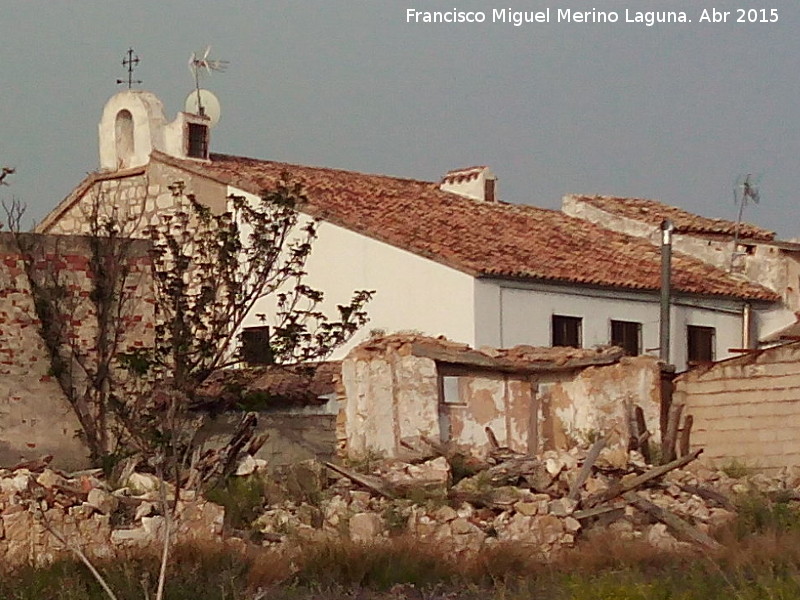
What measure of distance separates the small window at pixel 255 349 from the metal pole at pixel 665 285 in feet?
24.7

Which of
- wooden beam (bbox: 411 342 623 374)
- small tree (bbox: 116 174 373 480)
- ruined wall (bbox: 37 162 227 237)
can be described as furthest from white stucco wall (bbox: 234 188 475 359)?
wooden beam (bbox: 411 342 623 374)

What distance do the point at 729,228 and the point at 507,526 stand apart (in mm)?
16511

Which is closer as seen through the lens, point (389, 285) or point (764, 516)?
point (764, 516)

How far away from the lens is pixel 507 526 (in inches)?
831

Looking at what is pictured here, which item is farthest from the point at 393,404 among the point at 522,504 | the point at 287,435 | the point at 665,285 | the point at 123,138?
the point at 123,138

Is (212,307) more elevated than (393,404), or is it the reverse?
(212,307)

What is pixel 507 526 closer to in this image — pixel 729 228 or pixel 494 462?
pixel 494 462

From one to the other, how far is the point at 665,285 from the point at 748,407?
5.43 meters

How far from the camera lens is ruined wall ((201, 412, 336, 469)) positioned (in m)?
23.9

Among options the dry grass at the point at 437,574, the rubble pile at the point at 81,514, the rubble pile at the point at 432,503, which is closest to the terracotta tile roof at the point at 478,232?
the rubble pile at the point at 432,503

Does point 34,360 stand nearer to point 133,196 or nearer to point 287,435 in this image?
point 287,435

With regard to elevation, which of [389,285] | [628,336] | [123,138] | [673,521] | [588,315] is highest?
[123,138]

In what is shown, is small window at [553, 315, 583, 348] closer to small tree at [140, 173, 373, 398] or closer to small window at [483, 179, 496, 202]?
small tree at [140, 173, 373, 398]

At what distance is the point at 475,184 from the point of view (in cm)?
3566
